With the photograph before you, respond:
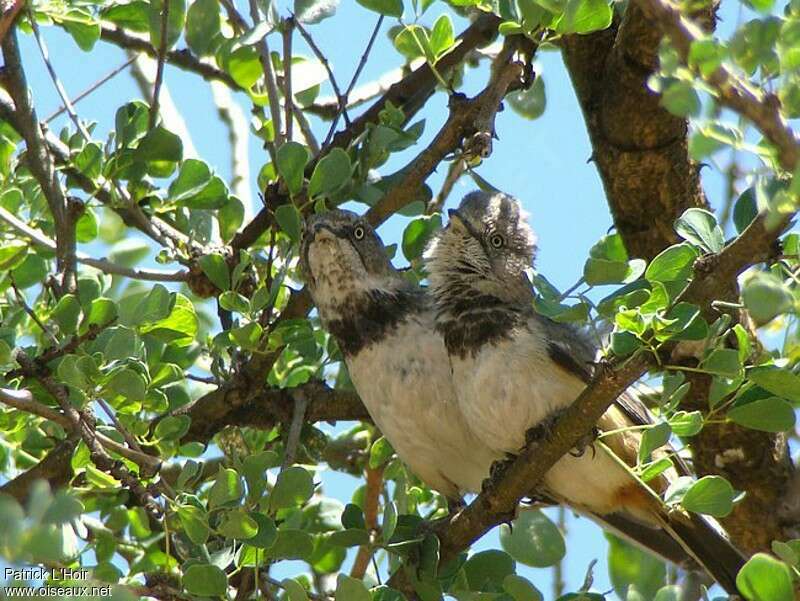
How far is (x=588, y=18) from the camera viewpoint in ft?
11.5

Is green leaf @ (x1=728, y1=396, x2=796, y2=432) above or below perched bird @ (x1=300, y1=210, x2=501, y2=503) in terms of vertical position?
below

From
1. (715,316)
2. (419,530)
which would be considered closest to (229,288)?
(419,530)

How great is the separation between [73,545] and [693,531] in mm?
2152

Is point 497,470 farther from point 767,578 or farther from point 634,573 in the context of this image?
point 767,578

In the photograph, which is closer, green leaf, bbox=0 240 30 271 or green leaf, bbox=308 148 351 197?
green leaf, bbox=0 240 30 271

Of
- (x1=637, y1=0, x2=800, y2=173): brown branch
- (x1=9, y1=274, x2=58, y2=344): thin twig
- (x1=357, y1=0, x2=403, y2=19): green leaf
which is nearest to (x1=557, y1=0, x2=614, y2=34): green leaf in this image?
(x1=357, y1=0, x2=403, y2=19): green leaf

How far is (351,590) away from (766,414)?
1210mm

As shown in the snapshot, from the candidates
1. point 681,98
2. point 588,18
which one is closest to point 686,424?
point 588,18

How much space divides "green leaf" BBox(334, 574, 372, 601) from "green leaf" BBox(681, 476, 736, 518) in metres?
0.90

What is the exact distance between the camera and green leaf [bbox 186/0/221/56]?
447cm

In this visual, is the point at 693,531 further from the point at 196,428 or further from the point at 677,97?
the point at 677,97

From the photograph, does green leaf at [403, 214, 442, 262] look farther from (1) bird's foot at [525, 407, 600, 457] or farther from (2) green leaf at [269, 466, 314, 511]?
(2) green leaf at [269, 466, 314, 511]

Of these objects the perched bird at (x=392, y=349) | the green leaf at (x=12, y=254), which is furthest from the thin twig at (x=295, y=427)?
the green leaf at (x=12, y=254)

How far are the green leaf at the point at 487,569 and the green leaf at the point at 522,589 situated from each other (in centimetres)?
45
